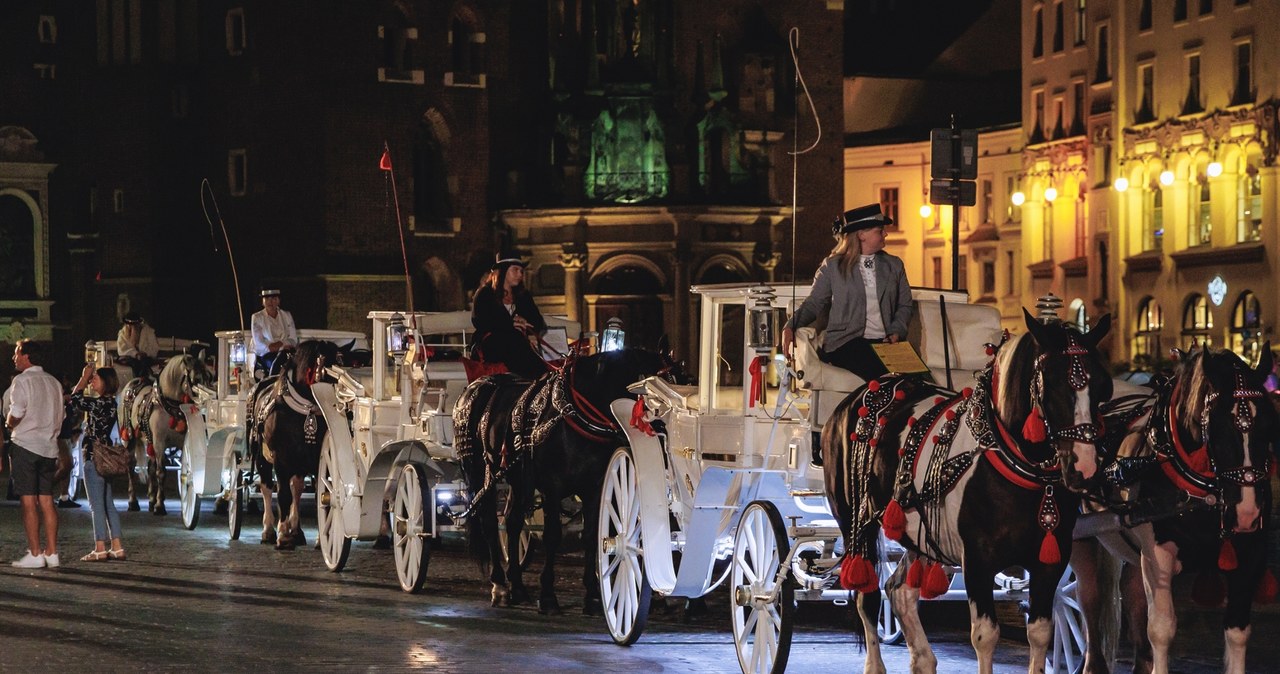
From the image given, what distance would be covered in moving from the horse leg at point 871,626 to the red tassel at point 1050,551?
159 cm

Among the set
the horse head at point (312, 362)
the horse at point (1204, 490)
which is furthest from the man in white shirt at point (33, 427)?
the horse at point (1204, 490)

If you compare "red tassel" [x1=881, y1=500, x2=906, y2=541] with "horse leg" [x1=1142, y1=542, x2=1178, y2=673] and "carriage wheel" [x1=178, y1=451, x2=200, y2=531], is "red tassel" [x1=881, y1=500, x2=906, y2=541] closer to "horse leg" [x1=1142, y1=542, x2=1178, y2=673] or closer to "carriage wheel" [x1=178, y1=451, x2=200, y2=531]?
"horse leg" [x1=1142, y1=542, x2=1178, y2=673]

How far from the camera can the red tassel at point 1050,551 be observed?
902 centimetres

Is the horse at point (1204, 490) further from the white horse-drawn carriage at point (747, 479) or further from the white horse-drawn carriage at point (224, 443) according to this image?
the white horse-drawn carriage at point (224, 443)

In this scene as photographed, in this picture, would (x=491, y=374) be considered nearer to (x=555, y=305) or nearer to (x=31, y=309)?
(x=555, y=305)

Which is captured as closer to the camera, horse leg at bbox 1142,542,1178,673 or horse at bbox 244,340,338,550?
horse leg at bbox 1142,542,1178,673

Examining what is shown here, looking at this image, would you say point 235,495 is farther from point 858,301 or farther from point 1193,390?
point 1193,390

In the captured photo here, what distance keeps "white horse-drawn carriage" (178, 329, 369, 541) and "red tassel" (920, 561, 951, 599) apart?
1228 centimetres

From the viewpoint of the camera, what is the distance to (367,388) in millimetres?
18422

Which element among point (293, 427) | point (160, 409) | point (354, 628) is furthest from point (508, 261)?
point (160, 409)

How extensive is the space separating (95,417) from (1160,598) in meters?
10.8

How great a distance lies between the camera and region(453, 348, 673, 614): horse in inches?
574

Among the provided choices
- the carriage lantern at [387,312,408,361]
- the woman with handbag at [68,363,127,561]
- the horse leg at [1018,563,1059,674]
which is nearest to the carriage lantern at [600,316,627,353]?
the carriage lantern at [387,312,408,361]

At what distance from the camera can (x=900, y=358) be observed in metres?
11.1
